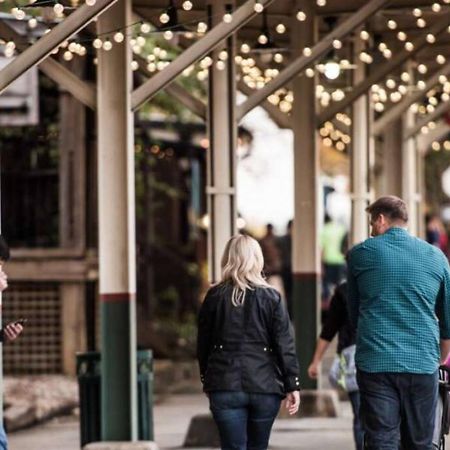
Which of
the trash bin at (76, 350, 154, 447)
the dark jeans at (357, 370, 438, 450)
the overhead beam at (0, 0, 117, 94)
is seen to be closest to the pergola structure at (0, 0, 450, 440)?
the overhead beam at (0, 0, 117, 94)

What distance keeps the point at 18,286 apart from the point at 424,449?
12913 millimetres

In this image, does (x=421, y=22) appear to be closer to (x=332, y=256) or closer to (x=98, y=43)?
(x=98, y=43)

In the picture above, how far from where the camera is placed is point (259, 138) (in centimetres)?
4150

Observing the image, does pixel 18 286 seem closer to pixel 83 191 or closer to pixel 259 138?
pixel 83 191

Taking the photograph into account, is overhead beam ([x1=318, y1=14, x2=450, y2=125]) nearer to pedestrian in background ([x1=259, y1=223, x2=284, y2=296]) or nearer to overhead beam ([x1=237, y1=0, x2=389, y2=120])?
overhead beam ([x1=237, y1=0, x2=389, y2=120])

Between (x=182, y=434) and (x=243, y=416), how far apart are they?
7.38 m

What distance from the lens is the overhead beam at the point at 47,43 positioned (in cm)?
1166

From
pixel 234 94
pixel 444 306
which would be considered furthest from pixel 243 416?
pixel 234 94

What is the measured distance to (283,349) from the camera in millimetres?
10242

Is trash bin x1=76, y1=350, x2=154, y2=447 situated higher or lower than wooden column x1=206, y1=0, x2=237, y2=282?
lower

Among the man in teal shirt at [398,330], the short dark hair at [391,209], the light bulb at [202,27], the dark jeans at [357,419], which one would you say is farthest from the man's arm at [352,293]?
the light bulb at [202,27]

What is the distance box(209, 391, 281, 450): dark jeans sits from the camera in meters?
10.1

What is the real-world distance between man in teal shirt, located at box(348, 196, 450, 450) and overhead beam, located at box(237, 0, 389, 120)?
4.38 m

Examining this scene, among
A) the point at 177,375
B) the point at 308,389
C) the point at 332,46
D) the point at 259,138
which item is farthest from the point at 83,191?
the point at 259,138
